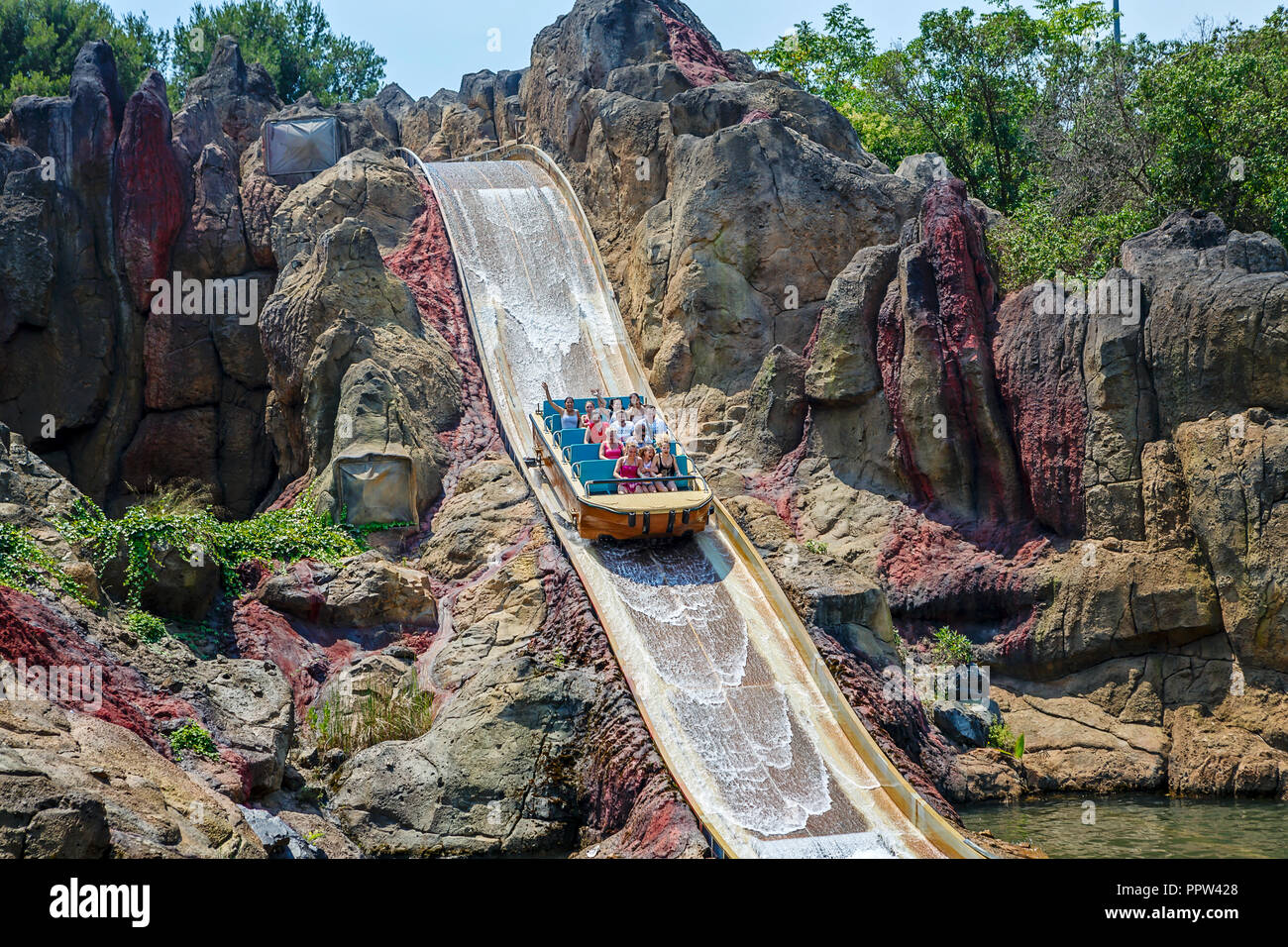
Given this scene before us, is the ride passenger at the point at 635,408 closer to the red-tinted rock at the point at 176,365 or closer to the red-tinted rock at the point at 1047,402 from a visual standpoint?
the red-tinted rock at the point at 1047,402

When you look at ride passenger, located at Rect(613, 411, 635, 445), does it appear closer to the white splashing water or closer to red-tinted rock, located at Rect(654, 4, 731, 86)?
the white splashing water

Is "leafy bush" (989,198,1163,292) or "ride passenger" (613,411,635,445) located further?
"leafy bush" (989,198,1163,292)

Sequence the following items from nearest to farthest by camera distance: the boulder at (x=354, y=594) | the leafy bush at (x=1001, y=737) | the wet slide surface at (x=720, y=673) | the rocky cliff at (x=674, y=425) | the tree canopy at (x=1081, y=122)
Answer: the wet slide surface at (x=720, y=673)
the rocky cliff at (x=674, y=425)
the leafy bush at (x=1001, y=737)
the boulder at (x=354, y=594)
the tree canopy at (x=1081, y=122)

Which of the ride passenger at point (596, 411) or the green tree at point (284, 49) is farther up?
the green tree at point (284, 49)

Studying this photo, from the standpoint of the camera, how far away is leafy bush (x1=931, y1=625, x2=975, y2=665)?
18.2 m

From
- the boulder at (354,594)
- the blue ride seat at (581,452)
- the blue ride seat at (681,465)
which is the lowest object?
the boulder at (354,594)

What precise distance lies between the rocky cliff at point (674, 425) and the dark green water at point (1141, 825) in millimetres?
486

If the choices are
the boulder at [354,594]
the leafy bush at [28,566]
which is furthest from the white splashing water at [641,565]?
the leafy bush at [28,566]

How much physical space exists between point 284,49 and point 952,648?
43.6m

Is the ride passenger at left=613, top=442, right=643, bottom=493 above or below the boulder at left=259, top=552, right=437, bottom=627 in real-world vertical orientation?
above

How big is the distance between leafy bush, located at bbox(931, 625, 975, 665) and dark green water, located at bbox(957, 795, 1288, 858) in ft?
8.70

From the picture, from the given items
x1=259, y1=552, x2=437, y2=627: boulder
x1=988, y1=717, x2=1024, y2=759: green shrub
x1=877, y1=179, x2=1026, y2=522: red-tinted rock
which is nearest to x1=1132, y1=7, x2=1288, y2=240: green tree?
x1=877, y1=179, x2=1026, y2=522: red-tinted rock

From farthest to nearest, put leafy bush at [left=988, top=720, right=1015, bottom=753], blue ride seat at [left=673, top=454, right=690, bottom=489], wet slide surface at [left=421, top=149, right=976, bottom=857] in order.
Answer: blue ride seat at [left=673, top=454, right=690, bottom=489] → leafy bush at [left=988, top=720, right=1015, bottom=753] → wet slide surface at [left=421, top=149, right=976, bottom=857]

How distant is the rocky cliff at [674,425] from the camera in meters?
14.0
